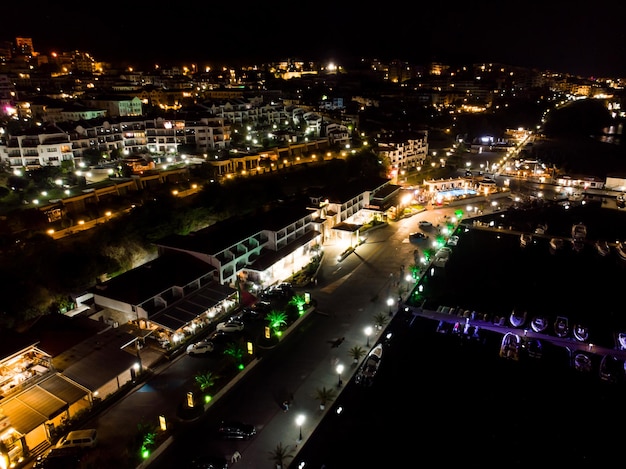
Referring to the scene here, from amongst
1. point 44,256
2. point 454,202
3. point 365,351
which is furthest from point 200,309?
point 454,202

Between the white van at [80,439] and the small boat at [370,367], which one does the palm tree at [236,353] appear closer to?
the small boat at [370,367]

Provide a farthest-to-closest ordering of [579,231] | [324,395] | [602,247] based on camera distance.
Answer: [579,231]
[602,247]
[324,395]

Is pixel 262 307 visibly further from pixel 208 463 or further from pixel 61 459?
pixel 61 459

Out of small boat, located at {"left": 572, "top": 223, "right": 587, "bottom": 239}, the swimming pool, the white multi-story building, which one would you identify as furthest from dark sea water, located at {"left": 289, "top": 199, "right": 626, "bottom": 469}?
the white multi-story building

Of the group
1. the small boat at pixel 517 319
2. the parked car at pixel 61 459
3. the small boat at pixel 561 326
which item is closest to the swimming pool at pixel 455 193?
the small boat at pixel 517 319

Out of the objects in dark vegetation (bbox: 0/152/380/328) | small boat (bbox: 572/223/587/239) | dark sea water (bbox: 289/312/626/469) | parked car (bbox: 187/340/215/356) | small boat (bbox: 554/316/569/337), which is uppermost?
dark vegetation (bbox: 0/152/380/328)

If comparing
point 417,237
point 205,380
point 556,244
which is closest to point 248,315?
point 205,380

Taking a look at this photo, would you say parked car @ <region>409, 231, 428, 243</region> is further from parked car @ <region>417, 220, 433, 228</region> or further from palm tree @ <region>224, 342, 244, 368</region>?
palm tree @ <region>224, 342, 244, 368</region>
